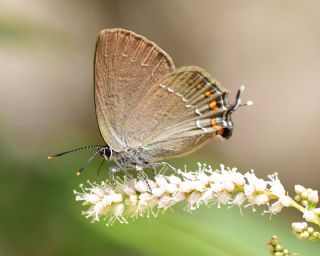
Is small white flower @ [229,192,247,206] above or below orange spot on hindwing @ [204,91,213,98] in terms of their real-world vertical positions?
below

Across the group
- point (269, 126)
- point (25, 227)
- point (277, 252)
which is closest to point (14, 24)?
point (25, 227)

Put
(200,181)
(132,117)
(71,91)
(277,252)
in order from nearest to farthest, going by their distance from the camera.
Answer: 1. (277,252)
2. (200,181)
3. (132,117)
4. (71,91)

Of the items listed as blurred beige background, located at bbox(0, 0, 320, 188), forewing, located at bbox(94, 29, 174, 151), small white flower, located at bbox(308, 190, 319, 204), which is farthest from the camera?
blurred beige background, located at bbox(0, 0, 320, 188)

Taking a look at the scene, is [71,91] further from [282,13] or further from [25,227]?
[25,227]

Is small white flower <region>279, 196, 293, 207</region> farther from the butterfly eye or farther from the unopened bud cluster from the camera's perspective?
the butterfly eye

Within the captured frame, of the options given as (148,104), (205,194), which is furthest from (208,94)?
(205,194)

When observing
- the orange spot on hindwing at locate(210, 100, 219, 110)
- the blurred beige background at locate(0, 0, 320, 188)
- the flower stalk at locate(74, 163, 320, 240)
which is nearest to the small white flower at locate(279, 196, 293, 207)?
the flower stalk at locate(74, 163, 320, 240)
